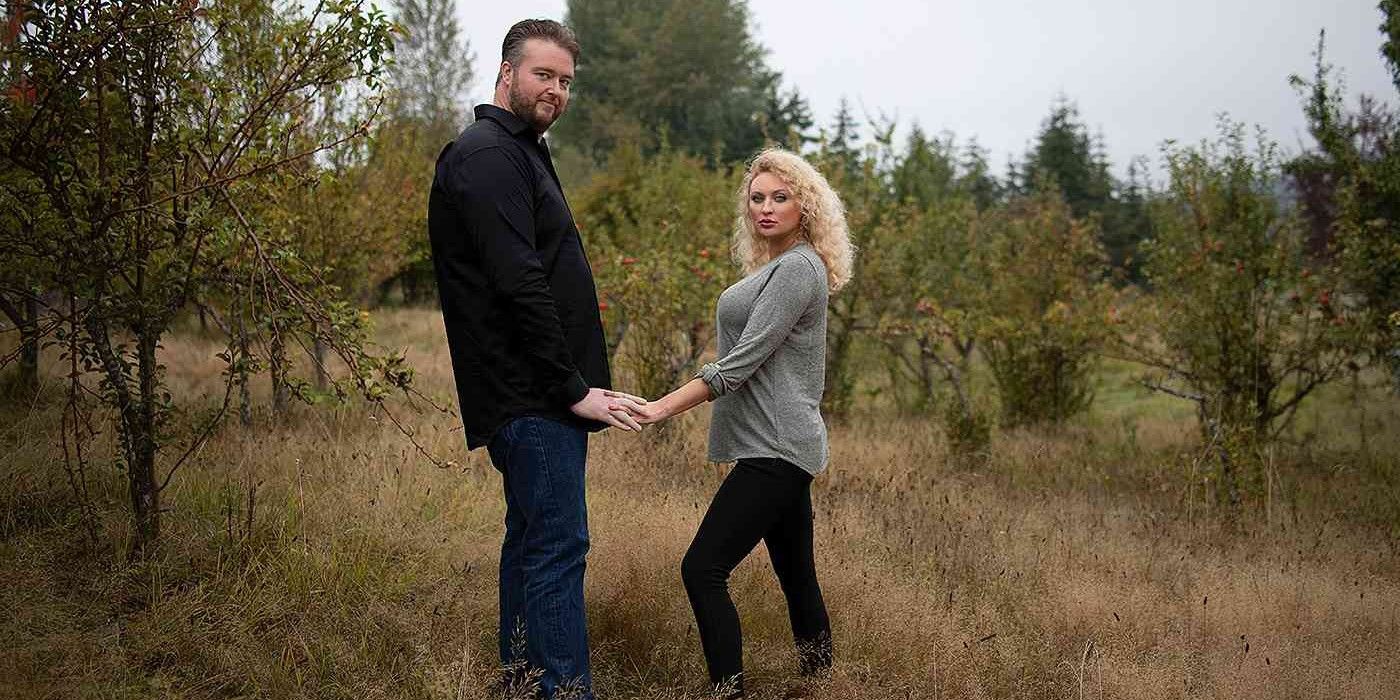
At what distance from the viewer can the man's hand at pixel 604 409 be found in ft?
9.25

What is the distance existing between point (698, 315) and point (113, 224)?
5245mm

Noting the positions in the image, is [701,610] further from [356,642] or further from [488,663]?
[356,642]

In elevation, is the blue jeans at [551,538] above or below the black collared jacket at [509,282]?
below

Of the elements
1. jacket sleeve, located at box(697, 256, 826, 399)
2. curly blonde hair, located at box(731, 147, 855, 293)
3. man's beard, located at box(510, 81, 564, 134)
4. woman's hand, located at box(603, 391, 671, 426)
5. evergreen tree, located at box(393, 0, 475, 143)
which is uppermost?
evergreen tree, located at box(393, 0, 475, 143)

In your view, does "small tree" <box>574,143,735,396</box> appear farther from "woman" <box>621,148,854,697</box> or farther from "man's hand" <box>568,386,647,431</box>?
"man's hand" <box>568,386,647,431</box>

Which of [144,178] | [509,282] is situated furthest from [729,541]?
[144,178]

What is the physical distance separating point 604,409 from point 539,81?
97 centimetres

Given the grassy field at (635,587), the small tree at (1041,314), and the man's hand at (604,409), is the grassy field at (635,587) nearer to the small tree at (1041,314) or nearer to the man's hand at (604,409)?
the man's hand at (604,409)

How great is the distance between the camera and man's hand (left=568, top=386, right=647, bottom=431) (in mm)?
2818

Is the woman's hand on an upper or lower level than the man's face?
lower

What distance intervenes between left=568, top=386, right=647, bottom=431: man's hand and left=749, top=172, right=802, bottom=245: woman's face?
846 mm

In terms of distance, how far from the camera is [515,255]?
2723 mm

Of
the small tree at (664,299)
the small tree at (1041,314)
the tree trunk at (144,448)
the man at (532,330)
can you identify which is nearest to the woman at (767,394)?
the man at (532,330)

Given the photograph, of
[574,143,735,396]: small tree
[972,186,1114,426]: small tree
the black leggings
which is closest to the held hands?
the black leggings
